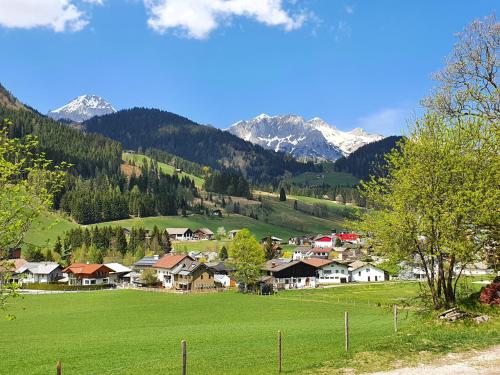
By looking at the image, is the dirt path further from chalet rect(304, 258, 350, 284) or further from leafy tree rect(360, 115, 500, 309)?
chalet rect(304, 258, 350, 284)

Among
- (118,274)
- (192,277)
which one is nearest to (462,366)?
(192,277)

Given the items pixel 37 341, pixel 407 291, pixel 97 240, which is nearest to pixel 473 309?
pixel 37 341

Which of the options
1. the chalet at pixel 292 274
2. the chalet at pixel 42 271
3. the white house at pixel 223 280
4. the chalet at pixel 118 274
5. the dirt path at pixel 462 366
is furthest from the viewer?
the chalet at pixel 118 274

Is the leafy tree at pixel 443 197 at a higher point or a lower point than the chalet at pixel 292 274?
higher

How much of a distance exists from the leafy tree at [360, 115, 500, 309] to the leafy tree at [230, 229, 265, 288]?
272ft

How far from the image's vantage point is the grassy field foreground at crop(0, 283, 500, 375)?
23.8 metres

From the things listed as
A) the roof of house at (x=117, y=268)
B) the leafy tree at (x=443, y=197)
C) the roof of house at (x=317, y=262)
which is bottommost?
the roof of house at (x=117, y=268)

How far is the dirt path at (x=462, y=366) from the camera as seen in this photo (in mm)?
18203

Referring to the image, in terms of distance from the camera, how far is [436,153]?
1051 inches

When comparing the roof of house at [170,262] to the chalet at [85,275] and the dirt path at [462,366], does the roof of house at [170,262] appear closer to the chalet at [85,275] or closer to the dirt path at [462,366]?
the chalet at [85,275]

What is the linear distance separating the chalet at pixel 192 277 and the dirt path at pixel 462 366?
104791 mm

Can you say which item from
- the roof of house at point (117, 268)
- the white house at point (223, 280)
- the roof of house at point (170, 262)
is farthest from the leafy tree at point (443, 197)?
the roof of house at point (117, 268)

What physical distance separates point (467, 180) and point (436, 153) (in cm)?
235

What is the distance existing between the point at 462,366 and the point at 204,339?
2498 cm
